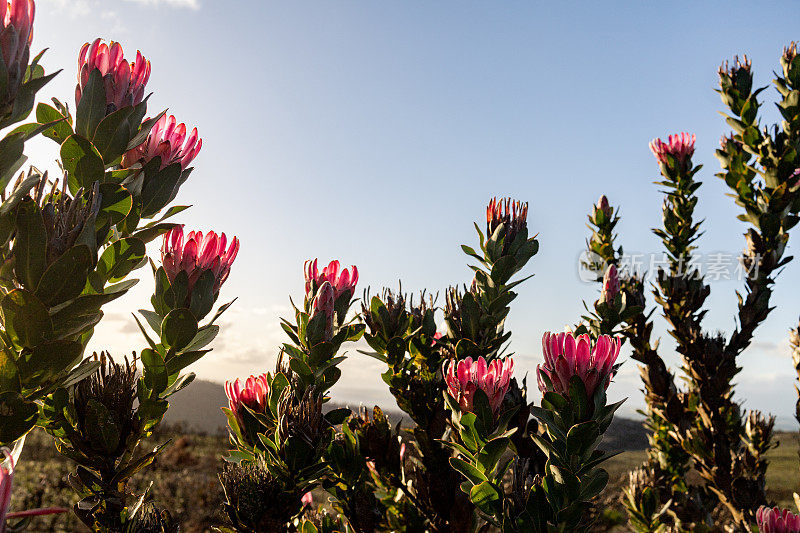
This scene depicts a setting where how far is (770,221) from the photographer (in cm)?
409

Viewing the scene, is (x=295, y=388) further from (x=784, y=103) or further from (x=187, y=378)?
(x=784, y=103)

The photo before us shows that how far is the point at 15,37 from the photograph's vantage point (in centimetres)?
105

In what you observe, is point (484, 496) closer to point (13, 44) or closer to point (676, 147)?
point (13, 44)

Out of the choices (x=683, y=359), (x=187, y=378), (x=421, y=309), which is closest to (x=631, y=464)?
(x=683, y=359)

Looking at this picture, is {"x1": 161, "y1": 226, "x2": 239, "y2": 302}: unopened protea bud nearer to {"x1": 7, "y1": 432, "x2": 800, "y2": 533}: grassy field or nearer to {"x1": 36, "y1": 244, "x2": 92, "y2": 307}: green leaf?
{"x1": 36, "y1": 244, "x2": 92, "y2": 307}: green leaf

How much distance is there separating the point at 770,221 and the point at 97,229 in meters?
4.62

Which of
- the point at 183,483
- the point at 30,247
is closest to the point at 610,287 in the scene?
the point at 30,247

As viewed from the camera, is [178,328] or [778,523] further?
[778,523]

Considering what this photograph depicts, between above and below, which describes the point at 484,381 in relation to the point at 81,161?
below

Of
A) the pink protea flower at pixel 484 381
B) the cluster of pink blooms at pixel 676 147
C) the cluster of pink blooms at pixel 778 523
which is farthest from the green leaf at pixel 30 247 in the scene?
the cluster of pink blooms at pixel 676 147

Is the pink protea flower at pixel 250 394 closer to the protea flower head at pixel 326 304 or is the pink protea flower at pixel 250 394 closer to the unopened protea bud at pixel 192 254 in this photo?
the protea flower head at pixel 326 304

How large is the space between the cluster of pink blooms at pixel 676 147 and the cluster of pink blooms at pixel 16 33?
4620 mm

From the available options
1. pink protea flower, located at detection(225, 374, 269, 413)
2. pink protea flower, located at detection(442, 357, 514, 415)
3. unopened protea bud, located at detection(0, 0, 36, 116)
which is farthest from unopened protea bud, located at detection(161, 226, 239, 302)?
pink protea flower, located at detection(442, 357, 514, 415)

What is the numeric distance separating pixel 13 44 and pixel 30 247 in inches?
16.2
